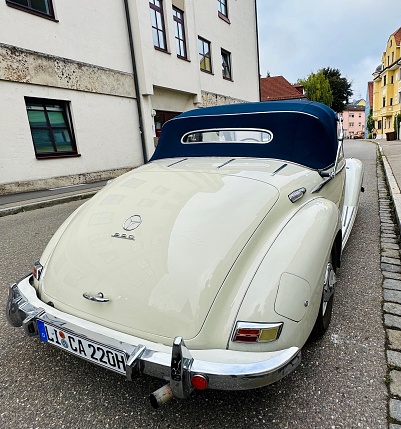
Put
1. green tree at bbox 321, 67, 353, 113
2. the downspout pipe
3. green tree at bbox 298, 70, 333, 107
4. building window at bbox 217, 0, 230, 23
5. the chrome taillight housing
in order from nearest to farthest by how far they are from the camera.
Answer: the chrome taillight housing < the downspout pipe < building window at bbox 217, 0, 230, 23 < green tree at bbox 298, 70, 333, 107 < green tree at bbox 321, 67, 353, 113

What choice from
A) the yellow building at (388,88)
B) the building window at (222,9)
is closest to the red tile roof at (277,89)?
the yellow building at (388,88)

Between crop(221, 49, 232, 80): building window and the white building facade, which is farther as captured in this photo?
crop(221, 49, 232, 80): building window

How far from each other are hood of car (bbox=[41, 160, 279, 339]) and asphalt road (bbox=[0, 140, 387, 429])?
0.46 m

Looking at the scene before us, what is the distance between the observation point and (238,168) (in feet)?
7.44

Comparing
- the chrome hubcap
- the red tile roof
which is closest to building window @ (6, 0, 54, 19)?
the chrome hubcap

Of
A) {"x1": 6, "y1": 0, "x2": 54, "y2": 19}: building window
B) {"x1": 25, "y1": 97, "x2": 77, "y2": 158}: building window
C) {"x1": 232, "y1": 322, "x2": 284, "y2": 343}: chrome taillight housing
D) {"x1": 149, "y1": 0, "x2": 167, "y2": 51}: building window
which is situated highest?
{"x1": 149, "y1": 0, "x2": 167, "y2": 51}: building window

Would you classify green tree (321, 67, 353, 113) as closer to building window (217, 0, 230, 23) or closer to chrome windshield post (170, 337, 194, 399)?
building window (217, 0, 230, 23)

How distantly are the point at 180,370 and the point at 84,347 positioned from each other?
1.82ft

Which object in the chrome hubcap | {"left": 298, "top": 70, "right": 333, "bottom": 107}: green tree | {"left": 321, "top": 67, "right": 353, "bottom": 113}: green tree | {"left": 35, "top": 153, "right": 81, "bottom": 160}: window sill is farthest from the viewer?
{"left": 321, "top": 67, "right": 353, "bottom": 113}: green tree

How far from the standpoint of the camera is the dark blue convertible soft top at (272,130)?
8.05 feet

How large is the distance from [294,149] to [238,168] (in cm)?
53

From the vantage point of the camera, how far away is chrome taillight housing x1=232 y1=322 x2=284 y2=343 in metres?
1.40

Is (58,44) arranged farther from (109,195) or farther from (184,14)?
(109,195)

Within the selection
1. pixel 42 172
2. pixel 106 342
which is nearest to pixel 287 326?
pixel 106 342
